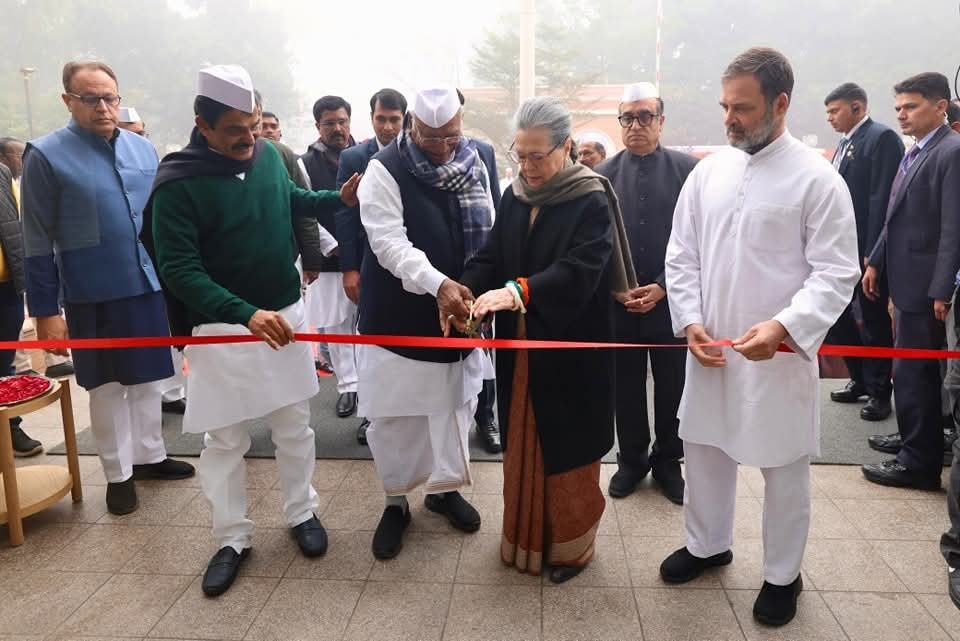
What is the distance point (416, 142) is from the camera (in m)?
2.67

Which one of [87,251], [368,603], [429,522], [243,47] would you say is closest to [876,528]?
[429,522]

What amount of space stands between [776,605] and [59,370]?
5882 mm

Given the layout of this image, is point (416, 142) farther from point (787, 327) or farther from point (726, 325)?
point (787, 327)

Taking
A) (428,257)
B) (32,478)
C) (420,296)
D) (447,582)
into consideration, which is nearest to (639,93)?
(428,257)

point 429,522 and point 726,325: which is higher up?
point 726,325

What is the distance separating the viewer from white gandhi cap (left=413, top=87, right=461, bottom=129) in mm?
2551

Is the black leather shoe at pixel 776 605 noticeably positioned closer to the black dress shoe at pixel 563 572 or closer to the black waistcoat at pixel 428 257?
the black dress shoe at pixel 563 572

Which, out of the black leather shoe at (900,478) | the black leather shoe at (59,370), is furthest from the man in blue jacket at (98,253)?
the black leather shoe at (900,478)

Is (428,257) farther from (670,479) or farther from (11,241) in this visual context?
(11,241)

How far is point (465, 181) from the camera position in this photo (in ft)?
8.91

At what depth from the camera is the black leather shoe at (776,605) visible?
231 cm

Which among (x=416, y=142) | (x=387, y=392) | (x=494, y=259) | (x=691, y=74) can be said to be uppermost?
(x=691, y=74)

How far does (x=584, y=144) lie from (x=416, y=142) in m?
1.96

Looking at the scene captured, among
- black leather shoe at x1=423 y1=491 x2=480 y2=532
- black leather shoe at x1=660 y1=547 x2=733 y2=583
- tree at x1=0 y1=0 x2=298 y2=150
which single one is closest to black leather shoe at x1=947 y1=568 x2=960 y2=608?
black leather shoe at x1=660 y1=547 x2=733 y2=583
